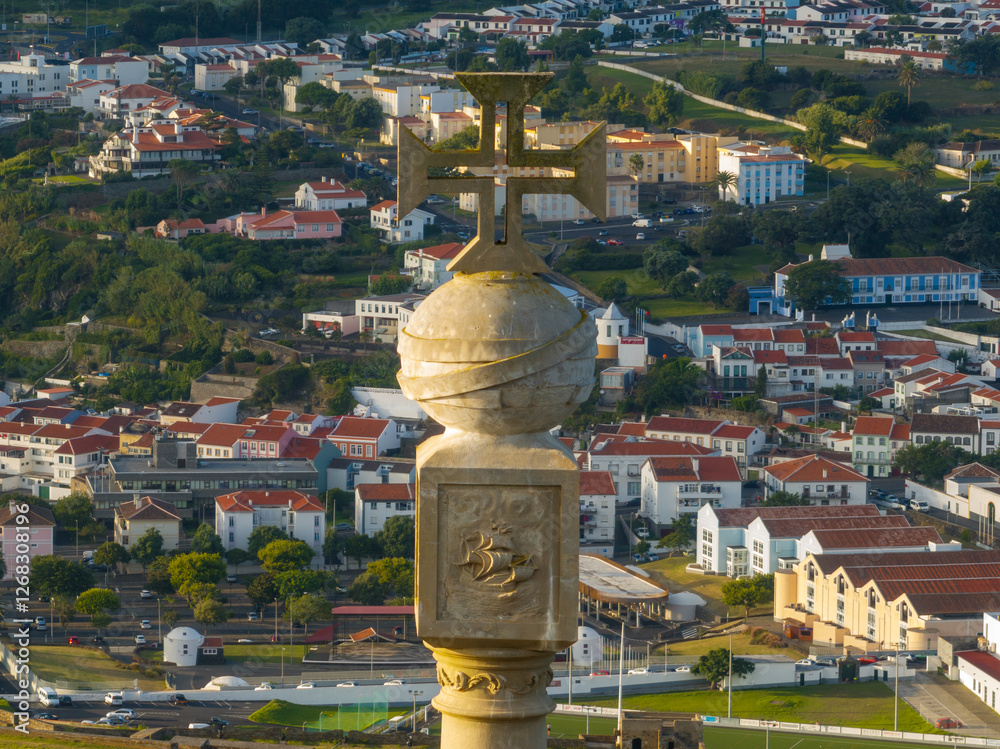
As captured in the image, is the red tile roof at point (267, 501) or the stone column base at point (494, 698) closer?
the stone column base at point (494, 698)

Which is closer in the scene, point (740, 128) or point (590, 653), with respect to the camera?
point (590, 653)

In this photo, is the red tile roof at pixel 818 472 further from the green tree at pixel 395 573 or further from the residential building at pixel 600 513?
the green tree at pixel 395 573

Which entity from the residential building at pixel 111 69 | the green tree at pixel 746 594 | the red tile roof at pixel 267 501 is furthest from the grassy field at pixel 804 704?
the residential building at pixel 111 69

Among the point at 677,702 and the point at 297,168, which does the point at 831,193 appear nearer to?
the point at 297,168

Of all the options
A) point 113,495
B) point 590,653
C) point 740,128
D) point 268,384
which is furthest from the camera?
point 740,128

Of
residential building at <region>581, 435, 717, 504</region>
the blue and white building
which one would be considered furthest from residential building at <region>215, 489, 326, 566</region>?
the blue and white building

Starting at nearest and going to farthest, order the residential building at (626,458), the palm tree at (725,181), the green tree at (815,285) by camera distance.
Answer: the residential building at (626,458) < the green tree at (815,285) < the palm tree at (725,181)

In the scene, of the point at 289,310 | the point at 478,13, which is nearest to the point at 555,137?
the point at 289,310
